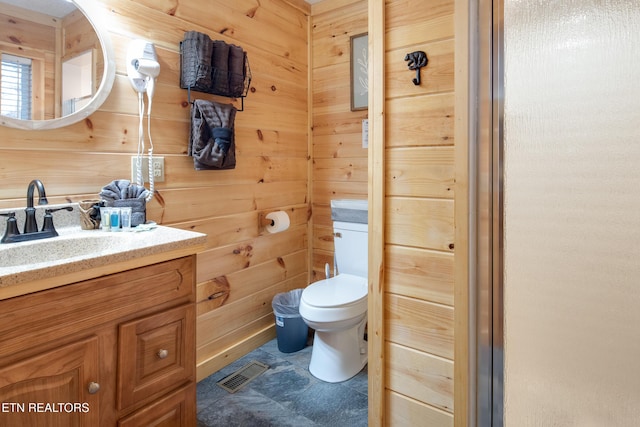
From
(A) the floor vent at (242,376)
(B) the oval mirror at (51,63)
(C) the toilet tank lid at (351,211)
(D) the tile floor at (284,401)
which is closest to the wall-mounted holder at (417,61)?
(C) the toilet tank lid at (351,211)

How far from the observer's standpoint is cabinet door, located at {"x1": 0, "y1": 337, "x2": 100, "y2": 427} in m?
0.83

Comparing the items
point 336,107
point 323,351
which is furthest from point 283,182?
point 323,351

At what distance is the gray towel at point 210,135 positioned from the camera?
1748 mm

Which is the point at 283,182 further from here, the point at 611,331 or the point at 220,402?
the point at 611,331

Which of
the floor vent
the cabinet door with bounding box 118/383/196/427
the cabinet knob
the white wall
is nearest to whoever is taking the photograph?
the white wall

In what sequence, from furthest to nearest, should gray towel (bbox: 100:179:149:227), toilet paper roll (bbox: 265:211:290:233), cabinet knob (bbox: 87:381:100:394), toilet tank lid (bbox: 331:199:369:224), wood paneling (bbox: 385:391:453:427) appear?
toilet paper roll (bbox: 265:211:290:233), toilet tank lid (bbox: 331:199:369:224), gray towel (bbox: 100:179:149:227), wood paneling (bbox: 385:391:453:427), cabinet knob (bbox: 87:381:100:394)

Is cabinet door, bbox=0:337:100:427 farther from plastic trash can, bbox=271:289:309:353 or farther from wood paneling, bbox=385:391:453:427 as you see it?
plastic trash can, bbox=271:289:309:353

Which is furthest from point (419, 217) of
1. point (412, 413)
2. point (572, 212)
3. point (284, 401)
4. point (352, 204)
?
point (284, 401)

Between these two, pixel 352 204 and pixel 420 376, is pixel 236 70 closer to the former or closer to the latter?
pixel 352 204

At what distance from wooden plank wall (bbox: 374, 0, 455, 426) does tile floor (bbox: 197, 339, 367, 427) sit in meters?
0.42

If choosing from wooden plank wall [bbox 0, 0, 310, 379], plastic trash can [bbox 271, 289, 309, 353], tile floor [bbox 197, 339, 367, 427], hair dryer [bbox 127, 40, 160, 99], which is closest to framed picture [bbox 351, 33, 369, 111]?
wooden plank wall [bbox 0, 0, 310, 379]

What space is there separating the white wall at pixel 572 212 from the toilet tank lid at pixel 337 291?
91 centimetres

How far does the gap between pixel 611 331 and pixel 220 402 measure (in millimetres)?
1596

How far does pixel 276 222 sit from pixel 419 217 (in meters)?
1.19
